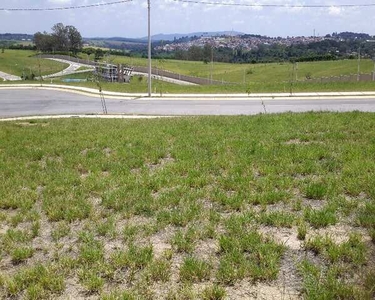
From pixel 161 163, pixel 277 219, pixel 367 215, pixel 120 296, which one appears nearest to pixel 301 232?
pixel 277 219

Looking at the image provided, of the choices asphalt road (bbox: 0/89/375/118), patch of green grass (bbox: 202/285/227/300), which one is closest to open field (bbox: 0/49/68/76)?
asphalt road (bbox: 0/89/375/118)

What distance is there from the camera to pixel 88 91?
31828 millimetres

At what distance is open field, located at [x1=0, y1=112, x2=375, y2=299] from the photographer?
3717mm

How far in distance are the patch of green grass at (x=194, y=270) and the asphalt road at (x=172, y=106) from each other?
49.6 feet

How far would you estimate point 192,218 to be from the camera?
506 centimetres

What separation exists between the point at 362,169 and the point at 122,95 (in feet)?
81.1

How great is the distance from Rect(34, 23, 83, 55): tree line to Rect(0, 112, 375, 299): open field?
122 meters

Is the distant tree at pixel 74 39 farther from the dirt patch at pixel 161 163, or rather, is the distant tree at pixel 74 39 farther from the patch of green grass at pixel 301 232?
the patch of green grass at pixel 301 232

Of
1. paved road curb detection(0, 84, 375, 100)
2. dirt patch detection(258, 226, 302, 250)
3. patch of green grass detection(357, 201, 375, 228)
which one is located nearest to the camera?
dirt patch detection(258, 226, 302, 250)

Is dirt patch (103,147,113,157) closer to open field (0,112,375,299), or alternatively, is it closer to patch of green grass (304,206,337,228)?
open field (0,112,375,299)

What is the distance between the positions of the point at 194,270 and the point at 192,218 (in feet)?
4.11

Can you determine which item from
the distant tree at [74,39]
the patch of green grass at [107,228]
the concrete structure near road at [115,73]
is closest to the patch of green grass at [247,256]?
the patch of green grass at [107,228]

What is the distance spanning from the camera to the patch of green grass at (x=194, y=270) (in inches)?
149

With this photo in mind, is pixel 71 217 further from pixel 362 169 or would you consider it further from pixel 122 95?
pixel 122 95
